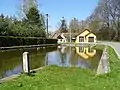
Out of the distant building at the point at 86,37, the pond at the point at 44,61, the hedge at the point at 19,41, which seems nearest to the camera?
the pond at the point at 44,61

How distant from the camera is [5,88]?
7.89m

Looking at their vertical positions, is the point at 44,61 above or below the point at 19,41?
below

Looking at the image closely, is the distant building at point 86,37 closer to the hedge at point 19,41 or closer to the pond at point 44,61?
the hedge at point 19,41

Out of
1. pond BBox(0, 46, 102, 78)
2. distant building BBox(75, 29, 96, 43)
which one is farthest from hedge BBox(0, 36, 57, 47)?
distant building BBox(75, 29, 96, 43)

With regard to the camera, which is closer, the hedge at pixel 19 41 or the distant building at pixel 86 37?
the hedge at pixel 19 41

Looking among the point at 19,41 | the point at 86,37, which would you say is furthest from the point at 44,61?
the point at 86,37

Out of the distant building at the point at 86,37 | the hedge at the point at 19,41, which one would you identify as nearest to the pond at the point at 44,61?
the hedge at the point at 19,41

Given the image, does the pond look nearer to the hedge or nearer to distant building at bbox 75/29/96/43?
the hedge

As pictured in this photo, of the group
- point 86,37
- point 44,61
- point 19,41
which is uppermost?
point 86,37

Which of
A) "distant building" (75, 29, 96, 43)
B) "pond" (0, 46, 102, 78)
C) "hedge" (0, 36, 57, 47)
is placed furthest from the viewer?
"distant building" (75, 29, 96, 43)

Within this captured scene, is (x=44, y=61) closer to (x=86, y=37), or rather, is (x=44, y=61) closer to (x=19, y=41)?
(x=19, y=41)

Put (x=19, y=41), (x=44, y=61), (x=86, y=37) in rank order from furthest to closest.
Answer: (x=86, y=37)
(x=19, y=41)
(x=44, y=61)

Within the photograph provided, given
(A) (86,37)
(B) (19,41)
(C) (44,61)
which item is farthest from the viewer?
(A) (86,37)

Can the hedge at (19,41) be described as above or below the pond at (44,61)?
above
